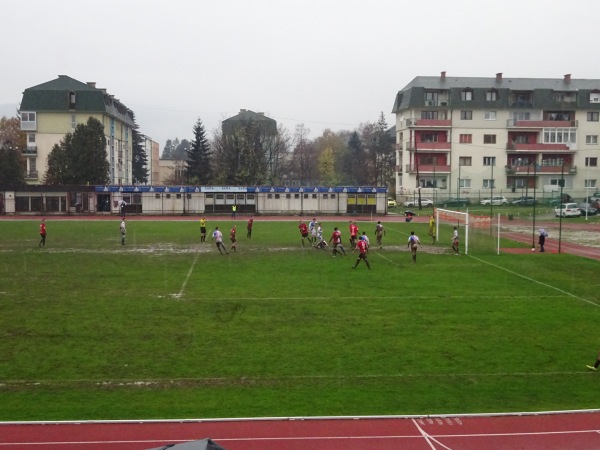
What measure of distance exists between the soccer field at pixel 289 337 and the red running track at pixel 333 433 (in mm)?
477

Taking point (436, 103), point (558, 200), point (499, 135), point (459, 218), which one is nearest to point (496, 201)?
point (558, 200)

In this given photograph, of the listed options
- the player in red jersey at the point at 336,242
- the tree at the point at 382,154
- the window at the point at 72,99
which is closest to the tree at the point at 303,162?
the tree at the point at 382,154

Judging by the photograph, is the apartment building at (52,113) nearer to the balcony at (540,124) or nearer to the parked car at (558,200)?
the balcony at (540,124)

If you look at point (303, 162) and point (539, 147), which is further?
point (303, 162)

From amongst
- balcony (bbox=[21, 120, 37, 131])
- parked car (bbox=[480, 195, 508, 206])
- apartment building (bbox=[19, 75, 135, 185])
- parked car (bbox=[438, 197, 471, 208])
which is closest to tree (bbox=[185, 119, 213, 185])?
apartment building (bbox=[19, 75, 135, 185])

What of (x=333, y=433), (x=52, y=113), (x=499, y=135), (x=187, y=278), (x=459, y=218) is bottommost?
(x=333, y=433)

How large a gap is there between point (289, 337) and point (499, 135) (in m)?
71.0

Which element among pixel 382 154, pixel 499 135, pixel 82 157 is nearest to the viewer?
pixel 82 157

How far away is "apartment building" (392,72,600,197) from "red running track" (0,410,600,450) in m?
69.8

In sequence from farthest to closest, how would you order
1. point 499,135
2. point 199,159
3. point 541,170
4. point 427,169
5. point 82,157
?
point 199,159, point 499,135, point 427,169, point 541,170, point 82,157

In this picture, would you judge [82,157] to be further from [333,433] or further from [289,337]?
[333,433]

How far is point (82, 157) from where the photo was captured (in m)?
72.2

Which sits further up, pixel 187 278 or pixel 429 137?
pixel 429 137

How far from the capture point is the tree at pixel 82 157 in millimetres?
72438
